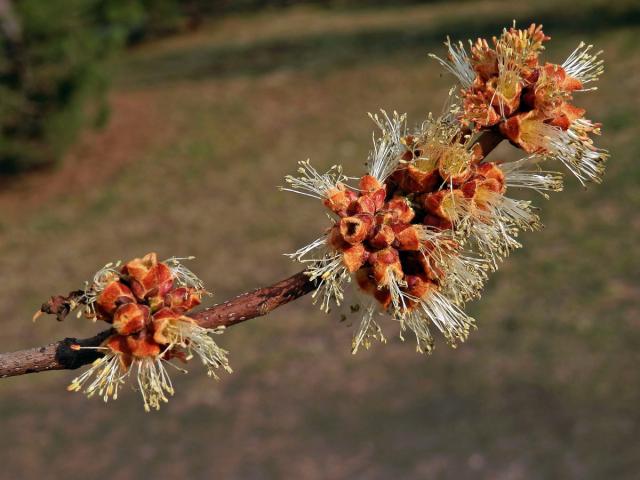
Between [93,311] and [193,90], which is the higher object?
[93,311]

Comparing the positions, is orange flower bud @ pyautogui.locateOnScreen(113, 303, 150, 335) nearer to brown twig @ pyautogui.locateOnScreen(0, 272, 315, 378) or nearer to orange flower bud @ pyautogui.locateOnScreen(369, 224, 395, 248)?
brown twig @ pyautogui.locateOnScreen(0, 272, 315, 378)

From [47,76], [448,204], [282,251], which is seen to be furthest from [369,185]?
[47,76]

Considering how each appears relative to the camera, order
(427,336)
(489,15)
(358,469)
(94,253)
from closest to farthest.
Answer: (427,336)
(358,469)
(94,253)
(489,15)

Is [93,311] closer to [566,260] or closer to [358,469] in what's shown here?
[358,469]

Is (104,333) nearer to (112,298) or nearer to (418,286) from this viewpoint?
(112,298)

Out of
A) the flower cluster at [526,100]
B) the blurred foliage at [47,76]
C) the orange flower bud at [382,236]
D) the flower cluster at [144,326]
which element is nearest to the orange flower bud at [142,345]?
the flower cluster at [144,326]

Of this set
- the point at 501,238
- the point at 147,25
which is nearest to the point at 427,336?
the point at 501,238

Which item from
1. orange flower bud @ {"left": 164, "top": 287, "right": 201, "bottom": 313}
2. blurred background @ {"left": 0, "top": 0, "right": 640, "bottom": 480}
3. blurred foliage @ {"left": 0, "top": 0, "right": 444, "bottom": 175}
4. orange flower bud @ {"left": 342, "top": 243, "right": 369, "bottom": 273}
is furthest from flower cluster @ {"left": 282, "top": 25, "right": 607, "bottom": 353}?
blurred foliage @ {"left": 0, "top": 0, "right": 444, "bottom": 175}
